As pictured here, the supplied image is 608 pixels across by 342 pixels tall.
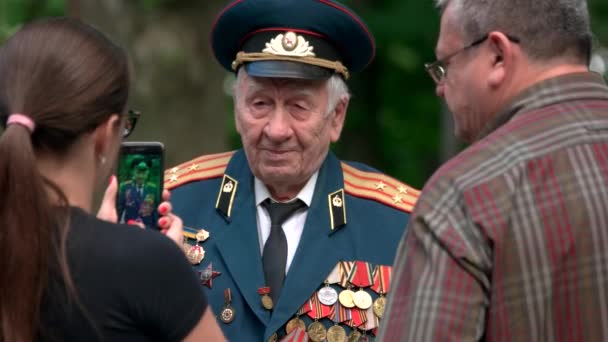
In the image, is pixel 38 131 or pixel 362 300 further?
pixel 362 300

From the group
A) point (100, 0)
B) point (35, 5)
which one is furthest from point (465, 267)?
point (35, 5)

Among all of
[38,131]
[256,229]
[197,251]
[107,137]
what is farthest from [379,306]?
[38,131]

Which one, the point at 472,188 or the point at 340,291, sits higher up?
the point at 472,188

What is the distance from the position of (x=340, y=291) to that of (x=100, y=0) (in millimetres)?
4609

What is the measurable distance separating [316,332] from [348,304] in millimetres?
158

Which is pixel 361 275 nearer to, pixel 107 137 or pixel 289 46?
pixel 289 46

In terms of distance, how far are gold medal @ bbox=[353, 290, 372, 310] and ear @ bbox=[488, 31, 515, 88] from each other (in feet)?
4.17

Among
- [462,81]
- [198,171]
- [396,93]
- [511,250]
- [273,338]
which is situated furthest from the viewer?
[396,93]

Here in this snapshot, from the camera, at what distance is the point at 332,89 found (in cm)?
427

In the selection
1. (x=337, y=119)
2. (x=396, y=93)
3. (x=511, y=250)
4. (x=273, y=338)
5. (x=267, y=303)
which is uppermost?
(x=396, y=93)

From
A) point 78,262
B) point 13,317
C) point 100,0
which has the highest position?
point 100,0

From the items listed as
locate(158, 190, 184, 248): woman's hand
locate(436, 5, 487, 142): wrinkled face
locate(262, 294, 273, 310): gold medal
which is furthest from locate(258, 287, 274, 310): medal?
locate(436, 5, 487, 142): wrinkled face

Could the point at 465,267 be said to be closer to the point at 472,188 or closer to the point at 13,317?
the point at 472,188

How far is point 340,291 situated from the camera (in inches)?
159
